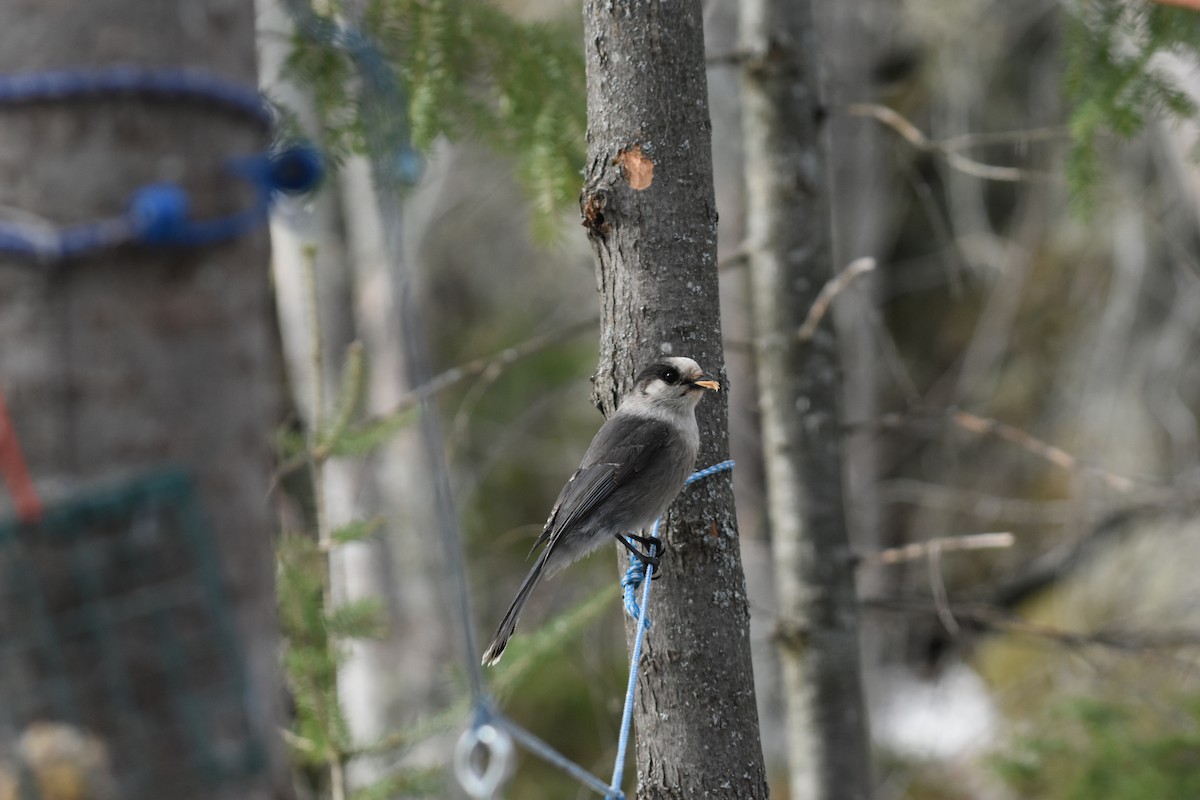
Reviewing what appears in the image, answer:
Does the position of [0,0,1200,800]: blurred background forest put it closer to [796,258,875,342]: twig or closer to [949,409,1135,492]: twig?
[949,409,1135,492]: twig

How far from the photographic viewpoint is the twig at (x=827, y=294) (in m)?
3.43

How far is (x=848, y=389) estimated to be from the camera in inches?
271

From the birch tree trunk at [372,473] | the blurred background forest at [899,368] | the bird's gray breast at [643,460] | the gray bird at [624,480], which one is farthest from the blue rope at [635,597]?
the birch tree trunk at [372,473]

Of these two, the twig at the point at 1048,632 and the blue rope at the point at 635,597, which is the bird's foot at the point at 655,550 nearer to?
the blue rope at the point at 635,597

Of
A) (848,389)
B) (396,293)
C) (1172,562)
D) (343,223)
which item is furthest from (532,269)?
(396,293)

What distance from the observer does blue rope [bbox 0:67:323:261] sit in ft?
4.13

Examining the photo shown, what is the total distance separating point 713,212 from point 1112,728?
9.85 feet

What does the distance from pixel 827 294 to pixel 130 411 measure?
2636 mm

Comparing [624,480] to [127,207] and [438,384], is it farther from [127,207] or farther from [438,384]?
[127,207]

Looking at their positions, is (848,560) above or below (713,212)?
below

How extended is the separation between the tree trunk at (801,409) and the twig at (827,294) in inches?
1.9

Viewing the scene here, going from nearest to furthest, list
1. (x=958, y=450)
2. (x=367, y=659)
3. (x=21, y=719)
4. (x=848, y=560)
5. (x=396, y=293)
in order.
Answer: (x=21, y=719) < (x=396, y=293) < (x=848, y=560) < (x=367, y=659) < (x=958, y=450)

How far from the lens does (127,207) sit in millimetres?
1293

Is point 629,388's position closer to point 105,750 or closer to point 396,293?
point 396,293
